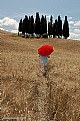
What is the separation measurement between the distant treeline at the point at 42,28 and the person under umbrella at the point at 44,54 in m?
81.9

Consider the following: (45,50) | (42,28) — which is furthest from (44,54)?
(42,28)

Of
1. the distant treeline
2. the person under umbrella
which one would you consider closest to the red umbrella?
the person under umbrella

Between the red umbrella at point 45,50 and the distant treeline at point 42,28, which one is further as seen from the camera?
the distant treeline at point 42,28

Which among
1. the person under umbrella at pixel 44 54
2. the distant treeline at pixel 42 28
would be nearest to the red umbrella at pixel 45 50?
the person under umbrella at pixel 44 54

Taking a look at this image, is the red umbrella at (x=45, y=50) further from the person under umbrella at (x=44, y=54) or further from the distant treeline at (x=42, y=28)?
the distant treeline at (x=42, y=28)

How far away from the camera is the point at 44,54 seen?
17.6 ft

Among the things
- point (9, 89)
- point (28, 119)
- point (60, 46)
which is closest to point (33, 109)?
point (28, 119)

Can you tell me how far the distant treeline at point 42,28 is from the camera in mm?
87875

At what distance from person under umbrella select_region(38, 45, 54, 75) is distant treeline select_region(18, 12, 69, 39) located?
269 ft

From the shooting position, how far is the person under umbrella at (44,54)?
522 centimetres

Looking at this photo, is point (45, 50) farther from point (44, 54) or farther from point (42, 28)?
point (42, 28)

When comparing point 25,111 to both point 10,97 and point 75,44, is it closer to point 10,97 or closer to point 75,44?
point 10,97

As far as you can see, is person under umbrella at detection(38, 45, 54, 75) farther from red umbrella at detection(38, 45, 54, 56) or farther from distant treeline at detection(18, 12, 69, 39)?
distant treeline at detection(18, 12, 69, 39)

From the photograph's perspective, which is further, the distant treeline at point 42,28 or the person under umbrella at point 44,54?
the distant treeline at point 42,28
